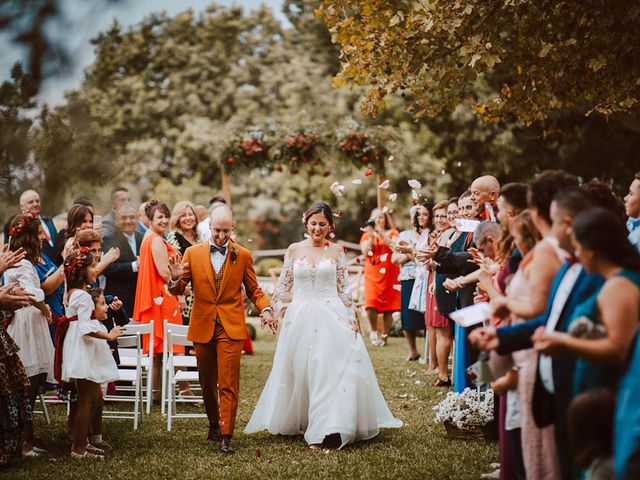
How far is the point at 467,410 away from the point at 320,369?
1.34m

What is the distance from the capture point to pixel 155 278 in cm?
886

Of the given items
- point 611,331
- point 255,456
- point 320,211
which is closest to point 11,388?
point 255,456

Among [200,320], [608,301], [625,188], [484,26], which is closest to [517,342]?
[608,301]

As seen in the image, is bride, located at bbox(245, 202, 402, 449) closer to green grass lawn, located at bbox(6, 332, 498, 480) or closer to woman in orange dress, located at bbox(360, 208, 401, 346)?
green grass lawn, located at bbox(6, 332, 498, 480)

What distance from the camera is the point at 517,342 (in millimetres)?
3961

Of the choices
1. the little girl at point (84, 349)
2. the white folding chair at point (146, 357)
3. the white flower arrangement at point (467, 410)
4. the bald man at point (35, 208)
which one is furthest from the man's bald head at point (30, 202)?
the white flower arrangement at point (467, 410)

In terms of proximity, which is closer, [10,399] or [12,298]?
[12,298]

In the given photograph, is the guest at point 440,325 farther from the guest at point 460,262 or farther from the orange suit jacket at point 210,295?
the orange suit jacket at point 210,295

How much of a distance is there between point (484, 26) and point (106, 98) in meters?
27.5

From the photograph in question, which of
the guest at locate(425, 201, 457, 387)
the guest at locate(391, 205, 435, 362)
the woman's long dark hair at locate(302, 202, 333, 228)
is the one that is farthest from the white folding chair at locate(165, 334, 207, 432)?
the guest at locate(391, 205, 435, 362)

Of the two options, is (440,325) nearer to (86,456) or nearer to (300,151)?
(86,456)

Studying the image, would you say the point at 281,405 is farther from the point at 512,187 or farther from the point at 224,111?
the point at 224,111

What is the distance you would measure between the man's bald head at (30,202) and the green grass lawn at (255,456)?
2419 mm

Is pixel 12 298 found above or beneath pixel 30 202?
beneath
